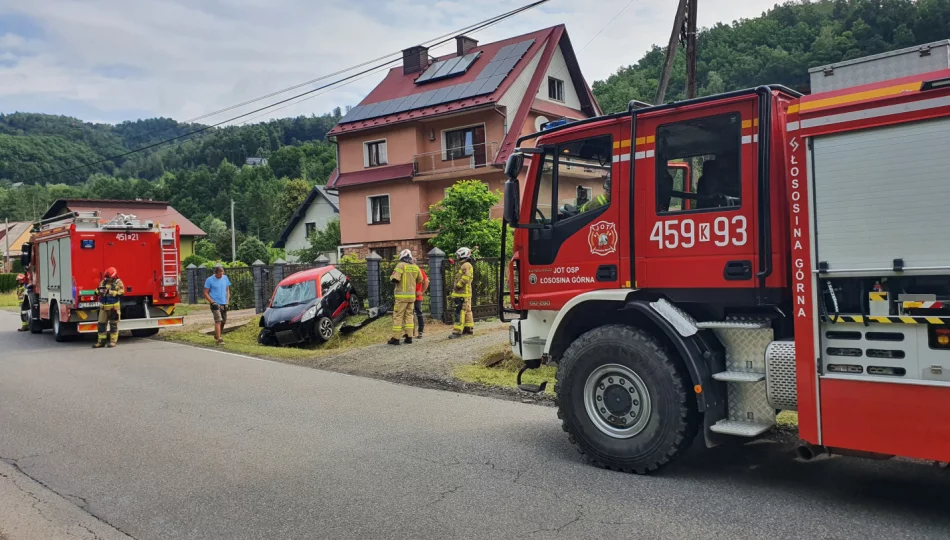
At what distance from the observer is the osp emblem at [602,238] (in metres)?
5.75

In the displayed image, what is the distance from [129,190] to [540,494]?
285 ft

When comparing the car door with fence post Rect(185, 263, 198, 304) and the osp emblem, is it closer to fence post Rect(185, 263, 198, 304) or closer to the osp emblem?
the osp emblem

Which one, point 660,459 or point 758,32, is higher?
point 758,32

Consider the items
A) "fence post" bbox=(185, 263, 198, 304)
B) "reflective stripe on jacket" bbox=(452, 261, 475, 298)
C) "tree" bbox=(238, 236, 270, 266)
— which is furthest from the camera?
"tree" bbox=(238, 236, 270, 266)

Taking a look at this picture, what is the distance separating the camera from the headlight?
50.5ft

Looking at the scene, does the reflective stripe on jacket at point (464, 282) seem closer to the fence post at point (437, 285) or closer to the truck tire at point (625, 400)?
the fence post at point (437, 285)

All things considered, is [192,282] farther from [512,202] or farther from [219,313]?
[512,202]

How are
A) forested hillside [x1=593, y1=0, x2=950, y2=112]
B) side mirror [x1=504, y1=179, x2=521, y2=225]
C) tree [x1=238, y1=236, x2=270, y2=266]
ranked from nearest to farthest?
side mirror [x1=504, y1=179, x2=521, y2=225], forested hillside [x1=593, y1=0, x2=950, y2=112], tree [x1=238, y1=236, x2=270, y2=266]

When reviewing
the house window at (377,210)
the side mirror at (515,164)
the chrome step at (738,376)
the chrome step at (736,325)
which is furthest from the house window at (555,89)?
the chrome step at (738,376)

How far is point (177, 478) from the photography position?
5.68 m

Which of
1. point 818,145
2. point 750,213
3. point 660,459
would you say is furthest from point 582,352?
point 818,145

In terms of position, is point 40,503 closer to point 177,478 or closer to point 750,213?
point 177,478

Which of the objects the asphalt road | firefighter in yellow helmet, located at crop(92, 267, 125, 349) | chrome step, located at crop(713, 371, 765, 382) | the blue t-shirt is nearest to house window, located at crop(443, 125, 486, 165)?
the blue t-shirt

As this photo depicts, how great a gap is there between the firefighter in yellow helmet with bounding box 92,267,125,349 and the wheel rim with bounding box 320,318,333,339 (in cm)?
438
